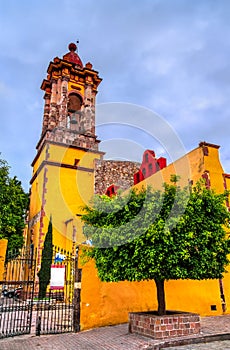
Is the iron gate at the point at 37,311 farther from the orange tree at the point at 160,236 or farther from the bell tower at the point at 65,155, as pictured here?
the bell tower at the point at 65,155

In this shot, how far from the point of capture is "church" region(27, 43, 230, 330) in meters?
9.59

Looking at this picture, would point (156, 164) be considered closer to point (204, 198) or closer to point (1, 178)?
point (204, 198)

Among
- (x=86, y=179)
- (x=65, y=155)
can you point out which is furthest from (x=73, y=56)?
(x=86, y=179)

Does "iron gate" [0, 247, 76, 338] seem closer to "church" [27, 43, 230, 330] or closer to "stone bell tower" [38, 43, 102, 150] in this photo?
"church" [27, 43, 230, 330]

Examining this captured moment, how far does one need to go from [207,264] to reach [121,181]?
16.8 metres

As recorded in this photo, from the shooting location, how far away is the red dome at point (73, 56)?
27547 mm

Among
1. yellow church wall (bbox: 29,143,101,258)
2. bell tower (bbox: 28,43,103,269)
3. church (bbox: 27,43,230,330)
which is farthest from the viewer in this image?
bell tower (bbox: 28,43,103,269)

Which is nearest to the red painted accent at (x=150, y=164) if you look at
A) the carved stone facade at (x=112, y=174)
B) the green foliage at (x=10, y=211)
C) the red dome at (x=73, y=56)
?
the carved stone facade at (x=112, y=174)

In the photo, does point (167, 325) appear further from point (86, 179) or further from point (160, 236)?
point (86, 179)

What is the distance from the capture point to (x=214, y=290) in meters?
10.7

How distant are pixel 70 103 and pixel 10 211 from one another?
10.8 meters

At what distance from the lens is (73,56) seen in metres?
28.1

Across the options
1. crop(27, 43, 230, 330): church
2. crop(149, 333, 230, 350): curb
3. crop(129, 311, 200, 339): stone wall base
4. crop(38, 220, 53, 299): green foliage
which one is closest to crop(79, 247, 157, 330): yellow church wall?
crop(27, 43, 230, 330): church

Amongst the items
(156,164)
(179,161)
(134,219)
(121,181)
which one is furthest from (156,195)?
(121,181)
